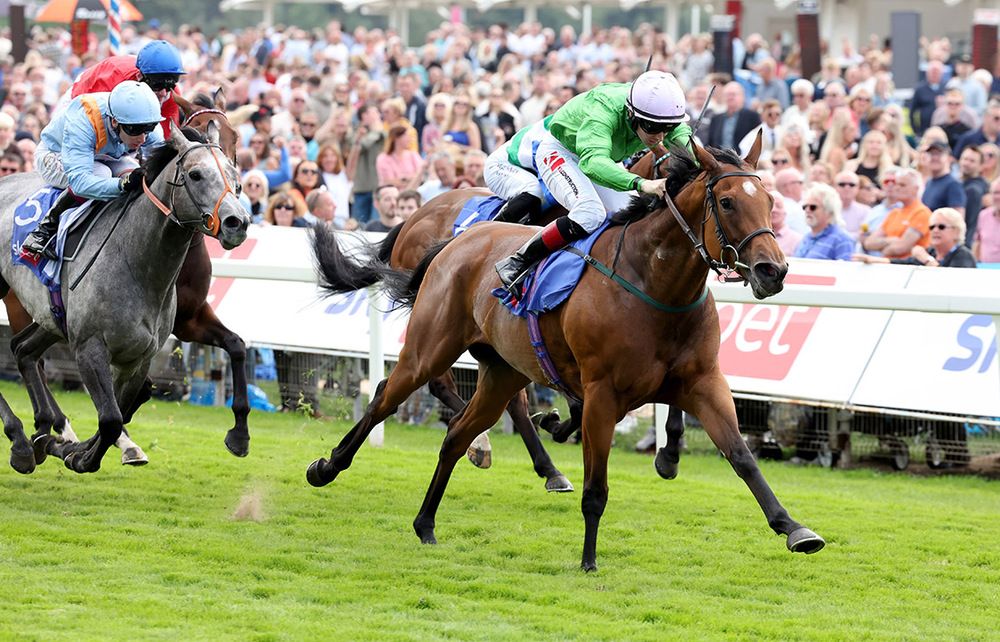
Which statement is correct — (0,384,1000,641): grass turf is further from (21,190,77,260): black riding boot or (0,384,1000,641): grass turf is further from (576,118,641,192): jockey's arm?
(576,118,641,192): jockey's arm

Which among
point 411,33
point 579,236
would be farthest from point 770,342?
point 411,33

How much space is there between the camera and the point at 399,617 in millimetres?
5734

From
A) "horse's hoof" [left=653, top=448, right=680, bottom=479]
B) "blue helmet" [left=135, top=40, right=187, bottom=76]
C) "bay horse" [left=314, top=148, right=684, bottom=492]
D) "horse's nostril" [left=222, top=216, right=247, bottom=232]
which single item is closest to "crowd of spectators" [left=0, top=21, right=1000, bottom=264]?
"bay horse" [left=314, top=148, right=684, bottom=492]

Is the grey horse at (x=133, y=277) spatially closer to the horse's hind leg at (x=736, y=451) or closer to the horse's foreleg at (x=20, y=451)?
the horse's foreleg at (x=20, y=451)

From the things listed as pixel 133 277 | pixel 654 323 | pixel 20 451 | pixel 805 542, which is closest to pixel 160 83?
pixel 133 277

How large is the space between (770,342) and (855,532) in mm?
2298

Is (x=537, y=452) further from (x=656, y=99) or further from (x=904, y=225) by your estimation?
(x=904, y=225)

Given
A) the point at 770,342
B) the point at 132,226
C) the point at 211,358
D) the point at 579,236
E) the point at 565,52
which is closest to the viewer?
the point at 579,236

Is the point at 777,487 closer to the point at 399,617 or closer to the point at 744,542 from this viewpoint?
the point at 744,542

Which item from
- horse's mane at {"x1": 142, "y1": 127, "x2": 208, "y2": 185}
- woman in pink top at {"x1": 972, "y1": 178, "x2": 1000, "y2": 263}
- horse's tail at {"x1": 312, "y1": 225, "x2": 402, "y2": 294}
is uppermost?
horse's mane at {"x1": 142, "y1": 127, "x2": 208, "y2": 185}

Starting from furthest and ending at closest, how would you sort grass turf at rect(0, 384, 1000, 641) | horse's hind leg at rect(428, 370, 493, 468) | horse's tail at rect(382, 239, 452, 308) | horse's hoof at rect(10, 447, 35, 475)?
Result: horse's hind leg at rect(428, 370, 493, 468)
horse's tail at rect(382, 239, 452, 308)
horse's hoof at rect(10, 447, 35, 475)
grass turf at rect(0, 384, 1000, 641)

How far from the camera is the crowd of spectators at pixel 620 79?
11.2m

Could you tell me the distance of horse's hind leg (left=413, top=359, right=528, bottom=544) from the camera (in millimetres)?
7250

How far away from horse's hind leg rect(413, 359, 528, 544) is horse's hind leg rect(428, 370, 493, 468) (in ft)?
3.70
